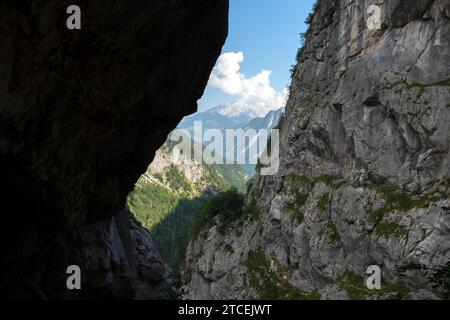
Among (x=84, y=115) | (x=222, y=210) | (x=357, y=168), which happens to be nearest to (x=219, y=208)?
(x=222, y=210)

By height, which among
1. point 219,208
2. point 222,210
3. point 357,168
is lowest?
point 222,210

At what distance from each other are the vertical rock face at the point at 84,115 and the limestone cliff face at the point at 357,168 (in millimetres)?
25610

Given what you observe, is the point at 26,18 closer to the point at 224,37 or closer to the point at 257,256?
the point at 224,37

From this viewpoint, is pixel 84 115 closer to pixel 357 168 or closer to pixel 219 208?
pixel 357 168

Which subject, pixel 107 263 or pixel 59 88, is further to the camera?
pixel 107 263

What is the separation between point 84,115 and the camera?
70.1 feet

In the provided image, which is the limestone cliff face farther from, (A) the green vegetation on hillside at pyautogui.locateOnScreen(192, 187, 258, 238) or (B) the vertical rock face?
(B) the vertical rock face

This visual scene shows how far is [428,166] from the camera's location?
55.2 m

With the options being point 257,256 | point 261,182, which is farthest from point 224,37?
point 261,182

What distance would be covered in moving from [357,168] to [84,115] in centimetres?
5628

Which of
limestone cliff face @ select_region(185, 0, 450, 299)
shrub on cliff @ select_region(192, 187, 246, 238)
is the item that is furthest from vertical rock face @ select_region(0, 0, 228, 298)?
shrub on cliff @ select_region(192, 187, 246, 238)

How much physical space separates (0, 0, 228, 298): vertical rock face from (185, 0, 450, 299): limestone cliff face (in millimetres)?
25610

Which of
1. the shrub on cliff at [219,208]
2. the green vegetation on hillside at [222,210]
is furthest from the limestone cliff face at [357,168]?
the shrub on cliff at [219,208]

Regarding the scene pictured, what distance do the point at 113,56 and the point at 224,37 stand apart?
13.8 m
